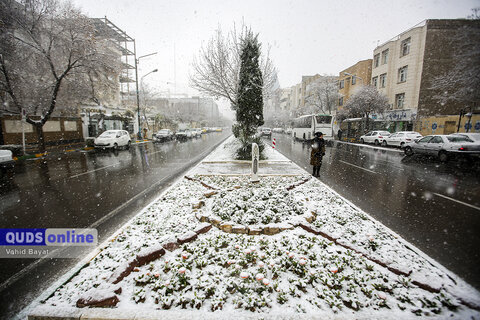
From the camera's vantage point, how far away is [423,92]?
23.4 metres

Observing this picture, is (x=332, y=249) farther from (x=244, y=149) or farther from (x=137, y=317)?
(x=244, y=149)

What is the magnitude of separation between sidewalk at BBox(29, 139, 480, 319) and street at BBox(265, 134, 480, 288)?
→ 498mm

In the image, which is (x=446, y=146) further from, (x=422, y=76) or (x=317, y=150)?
(x=422, y=76)

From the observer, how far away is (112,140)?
17.8 metres

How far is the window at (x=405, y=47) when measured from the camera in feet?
82.8

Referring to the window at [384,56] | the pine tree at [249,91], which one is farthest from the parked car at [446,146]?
the window at [384,56]

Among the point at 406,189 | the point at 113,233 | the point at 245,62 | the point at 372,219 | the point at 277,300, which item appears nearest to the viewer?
the point at 277,300

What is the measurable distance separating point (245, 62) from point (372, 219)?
10.7 m

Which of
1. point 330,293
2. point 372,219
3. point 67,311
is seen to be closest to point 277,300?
point 330,293

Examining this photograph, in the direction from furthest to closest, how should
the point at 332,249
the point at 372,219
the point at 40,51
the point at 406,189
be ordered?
the point at 40,51, the point at 406,189, the point at 372,219, the point at 332,249

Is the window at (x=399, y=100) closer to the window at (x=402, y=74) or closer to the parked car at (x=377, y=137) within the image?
the window at (x=402, y=74)

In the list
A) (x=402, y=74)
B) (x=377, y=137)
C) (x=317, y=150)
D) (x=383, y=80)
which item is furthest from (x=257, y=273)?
(x=383, y=80)

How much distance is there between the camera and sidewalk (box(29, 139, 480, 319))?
231 cm

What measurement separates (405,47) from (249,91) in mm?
26451
